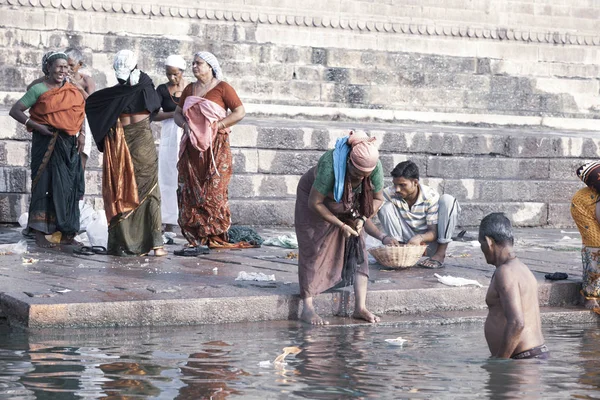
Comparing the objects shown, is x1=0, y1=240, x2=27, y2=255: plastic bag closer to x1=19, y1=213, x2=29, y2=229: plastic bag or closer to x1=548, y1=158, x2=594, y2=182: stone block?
x1=19, y1=213, x2=29, y2=229: plastic bag

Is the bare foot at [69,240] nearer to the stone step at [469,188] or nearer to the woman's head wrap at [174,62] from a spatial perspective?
the woman's head wrap at [174,62]

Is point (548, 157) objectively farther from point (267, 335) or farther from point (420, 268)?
point (267, 335)

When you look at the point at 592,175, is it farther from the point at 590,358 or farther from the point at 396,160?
the point at 396,160

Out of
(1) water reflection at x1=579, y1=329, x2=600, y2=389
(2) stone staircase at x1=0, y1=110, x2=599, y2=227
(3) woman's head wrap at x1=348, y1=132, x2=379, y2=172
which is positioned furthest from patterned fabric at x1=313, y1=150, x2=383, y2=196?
(2) stone staircase at x1=0, y1=110, x2=599, y2=227

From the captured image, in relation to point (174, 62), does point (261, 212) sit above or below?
below

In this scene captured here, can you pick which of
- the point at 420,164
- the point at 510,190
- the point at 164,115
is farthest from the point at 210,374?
the point at 510,190

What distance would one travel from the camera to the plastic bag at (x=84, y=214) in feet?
34.6

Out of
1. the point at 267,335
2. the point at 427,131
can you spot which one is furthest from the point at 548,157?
the point at 267,335

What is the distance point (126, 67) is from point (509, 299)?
4323 millimetres

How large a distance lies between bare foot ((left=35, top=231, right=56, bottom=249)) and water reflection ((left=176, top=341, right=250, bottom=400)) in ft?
11.5

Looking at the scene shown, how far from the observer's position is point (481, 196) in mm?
12742

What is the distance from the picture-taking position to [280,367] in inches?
235

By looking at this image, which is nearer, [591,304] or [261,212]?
[591,304]

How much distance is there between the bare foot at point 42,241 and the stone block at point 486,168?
465 cm
